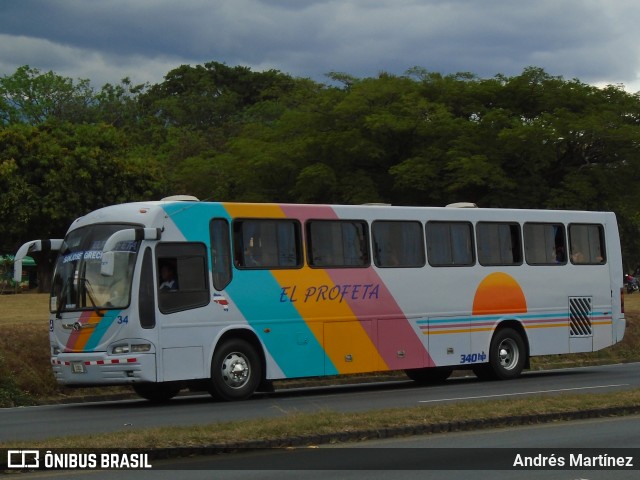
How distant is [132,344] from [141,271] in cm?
116

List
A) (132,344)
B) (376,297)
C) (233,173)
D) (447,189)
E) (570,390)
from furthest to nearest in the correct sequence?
(233,173) < (447,189) < (376,297) < (570,390) < (132,344)

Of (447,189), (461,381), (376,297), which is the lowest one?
(461,381)

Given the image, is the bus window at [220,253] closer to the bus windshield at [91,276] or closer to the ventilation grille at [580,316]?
the bus windshield at [91,276]

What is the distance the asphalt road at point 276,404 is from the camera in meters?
15.4

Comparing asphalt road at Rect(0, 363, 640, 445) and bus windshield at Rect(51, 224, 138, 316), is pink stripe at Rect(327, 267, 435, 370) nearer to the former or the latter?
asphalt road at Rect(0, 363, 640, 445)

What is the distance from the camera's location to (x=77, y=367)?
18.8 m

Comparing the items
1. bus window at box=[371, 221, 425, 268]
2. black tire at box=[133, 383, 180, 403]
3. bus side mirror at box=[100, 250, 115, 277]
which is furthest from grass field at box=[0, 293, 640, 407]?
bus window at box=[371, 221, 425, 268]

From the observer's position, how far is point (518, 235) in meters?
24.5

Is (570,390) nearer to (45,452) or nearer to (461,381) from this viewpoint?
(461,381)

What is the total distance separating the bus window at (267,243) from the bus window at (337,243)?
0.35m

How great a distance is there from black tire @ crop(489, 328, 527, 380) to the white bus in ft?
0.09

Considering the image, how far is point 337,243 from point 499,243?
429cm

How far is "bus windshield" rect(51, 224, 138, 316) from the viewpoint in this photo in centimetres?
1864
